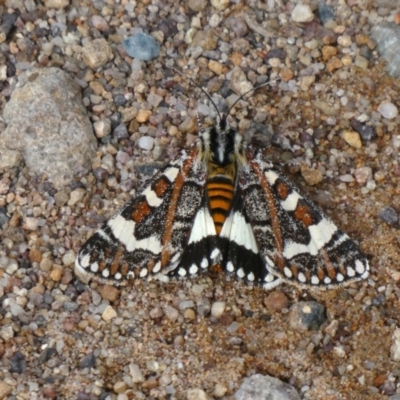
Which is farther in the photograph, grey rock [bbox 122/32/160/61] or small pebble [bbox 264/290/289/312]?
grey rock [bbox 122/32/160/61]

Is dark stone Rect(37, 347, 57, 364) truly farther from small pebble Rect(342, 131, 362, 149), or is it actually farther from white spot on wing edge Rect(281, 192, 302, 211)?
small pebble Rect(342, 131, 362, 149)

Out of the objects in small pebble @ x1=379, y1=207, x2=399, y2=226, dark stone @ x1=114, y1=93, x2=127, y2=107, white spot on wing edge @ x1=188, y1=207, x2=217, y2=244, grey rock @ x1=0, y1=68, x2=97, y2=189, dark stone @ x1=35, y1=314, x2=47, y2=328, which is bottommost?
dark stone @ x1=35, y1=314, x2=47, y2=328

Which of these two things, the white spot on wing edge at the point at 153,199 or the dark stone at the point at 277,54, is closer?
the white spot on wing edge at the point at 153,199

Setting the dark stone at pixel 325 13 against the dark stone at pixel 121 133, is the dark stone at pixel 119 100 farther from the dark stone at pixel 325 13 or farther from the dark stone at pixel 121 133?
the dark stone at pixel 325 13

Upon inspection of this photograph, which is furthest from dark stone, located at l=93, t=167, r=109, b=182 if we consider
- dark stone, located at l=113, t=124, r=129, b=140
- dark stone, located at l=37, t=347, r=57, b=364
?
dark stone, located at l=37, t=347, r=57, b=364

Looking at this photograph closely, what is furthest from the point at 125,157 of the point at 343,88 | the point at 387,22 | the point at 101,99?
the point at 387,22

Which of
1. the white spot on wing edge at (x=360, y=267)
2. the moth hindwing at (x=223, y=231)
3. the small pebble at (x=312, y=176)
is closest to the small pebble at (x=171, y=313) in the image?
the moth hindwing at (x=223, y=231)

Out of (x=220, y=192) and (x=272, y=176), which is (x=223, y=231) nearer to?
(x=220, y=192)
